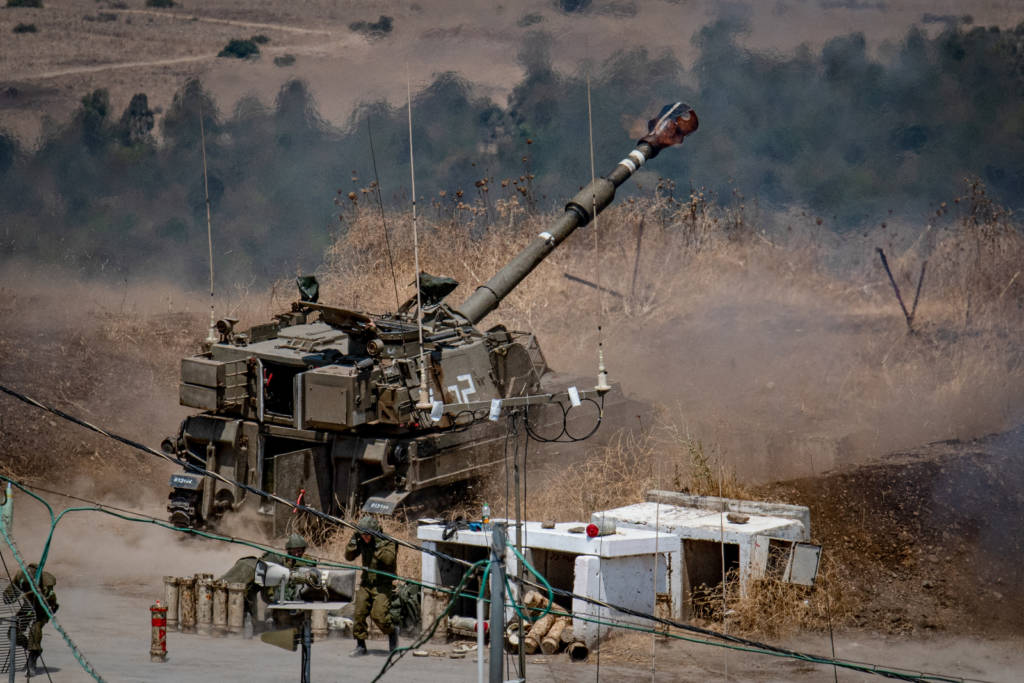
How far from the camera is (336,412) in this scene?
16.9 m

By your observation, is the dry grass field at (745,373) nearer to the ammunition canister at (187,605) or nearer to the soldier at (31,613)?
the ammunition canister at (187,605)

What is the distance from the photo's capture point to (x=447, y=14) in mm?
34969

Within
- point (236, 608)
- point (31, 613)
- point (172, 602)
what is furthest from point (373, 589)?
point (31, 613)

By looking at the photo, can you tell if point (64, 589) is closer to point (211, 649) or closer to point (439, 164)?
point (211, 649)

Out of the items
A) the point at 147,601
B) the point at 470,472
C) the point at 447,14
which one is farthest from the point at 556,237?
the point at 447,14

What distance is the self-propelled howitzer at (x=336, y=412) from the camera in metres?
17.0

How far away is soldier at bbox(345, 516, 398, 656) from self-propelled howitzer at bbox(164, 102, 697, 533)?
2.99 m

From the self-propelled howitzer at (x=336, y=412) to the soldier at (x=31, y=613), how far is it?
13.8 ft

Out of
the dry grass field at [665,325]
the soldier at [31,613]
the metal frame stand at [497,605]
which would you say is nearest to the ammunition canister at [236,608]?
the soldier at [31,613]

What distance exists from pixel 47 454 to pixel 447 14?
16.5 meters

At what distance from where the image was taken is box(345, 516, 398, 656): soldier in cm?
1360

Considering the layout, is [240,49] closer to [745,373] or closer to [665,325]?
[665,325]

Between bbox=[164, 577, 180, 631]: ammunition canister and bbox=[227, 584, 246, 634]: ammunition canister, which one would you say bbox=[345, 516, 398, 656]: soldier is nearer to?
bbox=[227, 584, 246, 634]: ammunition canister

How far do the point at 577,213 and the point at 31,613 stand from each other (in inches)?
411
